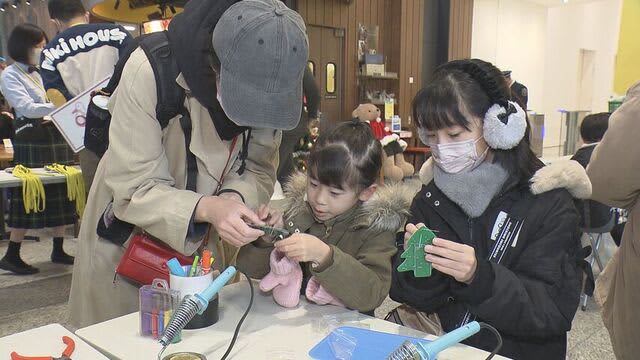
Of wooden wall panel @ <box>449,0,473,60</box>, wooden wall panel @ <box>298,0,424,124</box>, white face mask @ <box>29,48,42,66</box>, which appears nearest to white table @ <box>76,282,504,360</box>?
white face mask @ <box>29,48,42,66</box>

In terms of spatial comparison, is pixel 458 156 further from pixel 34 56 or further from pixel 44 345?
pixel 34 56

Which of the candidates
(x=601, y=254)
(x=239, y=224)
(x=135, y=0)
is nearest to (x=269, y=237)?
(x=239, y=224)

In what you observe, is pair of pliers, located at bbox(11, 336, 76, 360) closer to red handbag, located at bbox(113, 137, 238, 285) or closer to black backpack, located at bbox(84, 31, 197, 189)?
red handbag, located at bbox(113, 137, 238, 285)

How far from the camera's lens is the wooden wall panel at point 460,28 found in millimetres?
9711

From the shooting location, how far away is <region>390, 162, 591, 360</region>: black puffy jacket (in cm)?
128

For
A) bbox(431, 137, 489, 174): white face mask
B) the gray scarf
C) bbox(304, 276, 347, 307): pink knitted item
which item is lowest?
bbox(304, 276, 347, 307): pink knitted item

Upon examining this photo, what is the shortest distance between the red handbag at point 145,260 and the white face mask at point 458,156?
2.38ft

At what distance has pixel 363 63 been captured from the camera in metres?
8.55

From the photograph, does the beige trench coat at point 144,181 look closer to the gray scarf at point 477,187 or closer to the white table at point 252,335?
the white table at point 252,335

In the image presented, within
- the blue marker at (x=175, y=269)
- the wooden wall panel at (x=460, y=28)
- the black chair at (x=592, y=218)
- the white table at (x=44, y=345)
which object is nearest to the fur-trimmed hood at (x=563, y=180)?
the blue marker at (x=175, y=269)

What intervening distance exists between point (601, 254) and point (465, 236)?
2.95 metres

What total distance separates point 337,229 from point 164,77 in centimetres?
64

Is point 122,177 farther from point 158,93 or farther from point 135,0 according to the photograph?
point 135,0

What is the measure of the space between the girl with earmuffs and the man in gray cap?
0.43 m
